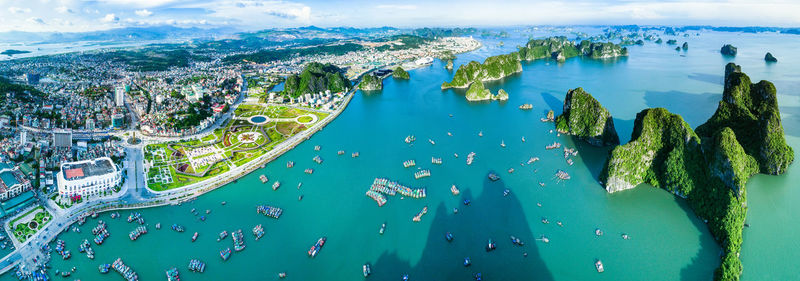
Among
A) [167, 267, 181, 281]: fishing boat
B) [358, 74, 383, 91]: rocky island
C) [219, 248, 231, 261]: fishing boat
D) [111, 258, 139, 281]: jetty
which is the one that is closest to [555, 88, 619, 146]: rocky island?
[219, 248, 231, 261]: fishing boat

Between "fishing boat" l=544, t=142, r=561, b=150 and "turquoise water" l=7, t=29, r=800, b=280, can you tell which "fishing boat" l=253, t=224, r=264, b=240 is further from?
"fishing boat" l=544, t=142, r=561, b=150

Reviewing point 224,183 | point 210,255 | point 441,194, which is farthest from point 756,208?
point 224,183

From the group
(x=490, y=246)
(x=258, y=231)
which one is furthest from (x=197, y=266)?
(x=490, y=246)

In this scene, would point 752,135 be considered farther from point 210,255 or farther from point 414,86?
point 414,86

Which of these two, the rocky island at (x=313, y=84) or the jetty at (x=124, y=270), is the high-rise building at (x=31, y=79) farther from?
the jetty at (x=124, y=270)

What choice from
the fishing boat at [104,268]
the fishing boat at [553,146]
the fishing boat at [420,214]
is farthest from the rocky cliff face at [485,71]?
the fishing boat at [104,268]
